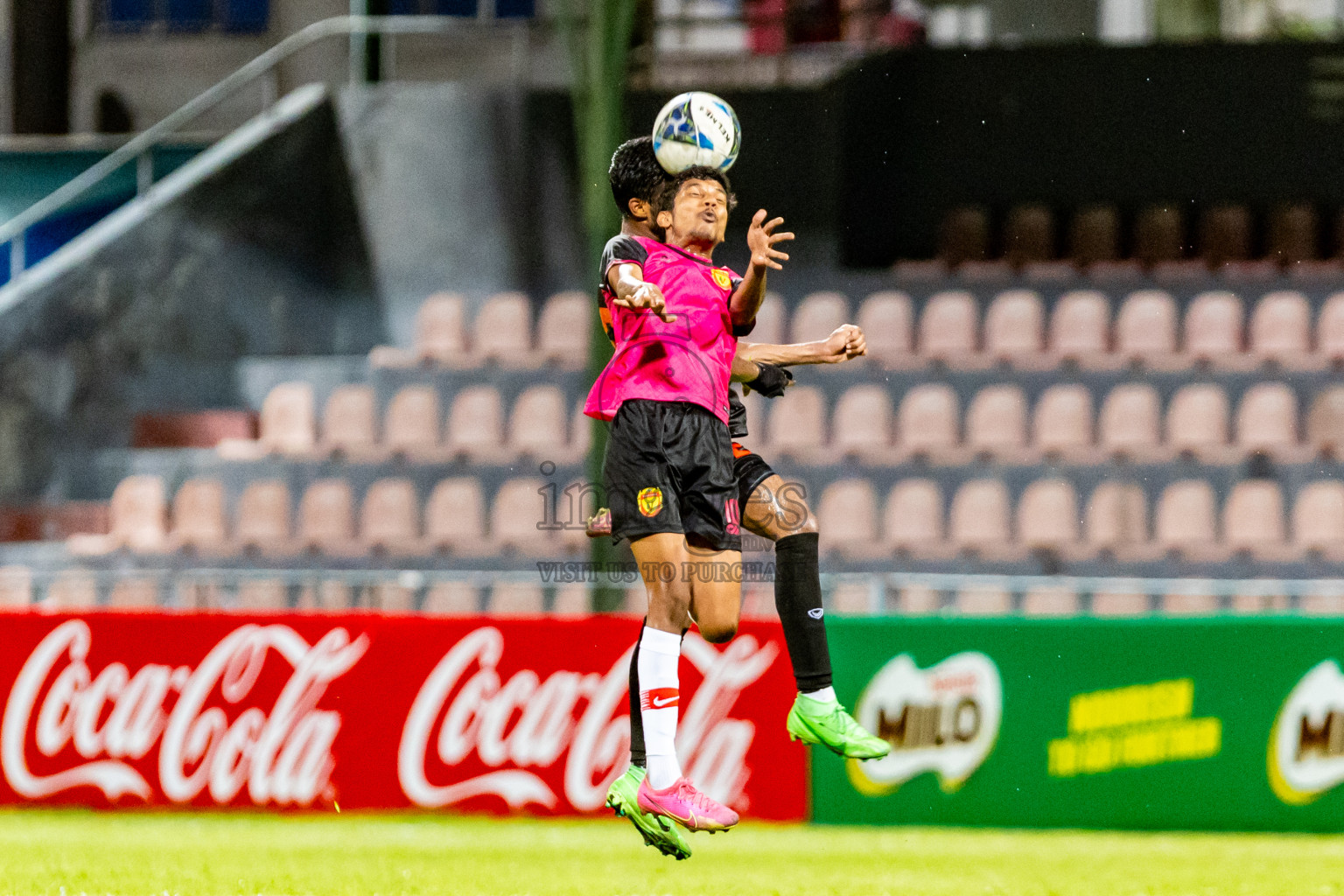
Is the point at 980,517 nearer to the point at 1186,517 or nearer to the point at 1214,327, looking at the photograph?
the point at 1186,517

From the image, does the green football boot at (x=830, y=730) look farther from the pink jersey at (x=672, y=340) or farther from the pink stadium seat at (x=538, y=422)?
the pink stadium seat at (x=538, y=422)

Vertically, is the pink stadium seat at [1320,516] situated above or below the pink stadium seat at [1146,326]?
below

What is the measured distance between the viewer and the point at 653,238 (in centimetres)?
300

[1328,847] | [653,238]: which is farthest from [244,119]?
[653,238]

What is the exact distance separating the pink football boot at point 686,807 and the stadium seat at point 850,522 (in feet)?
26.6

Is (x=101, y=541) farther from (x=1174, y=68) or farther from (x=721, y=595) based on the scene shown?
(x=721, y=595)

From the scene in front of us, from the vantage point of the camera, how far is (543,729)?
30.4 ft

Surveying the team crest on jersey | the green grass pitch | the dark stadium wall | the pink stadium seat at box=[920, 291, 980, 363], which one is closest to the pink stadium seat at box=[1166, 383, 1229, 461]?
the pink stadium seat at box=[920, 291, 980, 363]

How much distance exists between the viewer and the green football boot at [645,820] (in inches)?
115

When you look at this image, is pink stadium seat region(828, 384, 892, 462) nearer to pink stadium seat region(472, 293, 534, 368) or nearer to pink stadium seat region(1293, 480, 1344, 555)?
pink stadium seat region(472, 293, 534, 368)

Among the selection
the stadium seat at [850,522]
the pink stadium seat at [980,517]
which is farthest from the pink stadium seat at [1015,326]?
the stadium seat at [850,522]

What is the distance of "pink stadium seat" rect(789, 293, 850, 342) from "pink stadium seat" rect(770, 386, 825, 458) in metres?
0.40

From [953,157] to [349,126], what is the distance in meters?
5.56

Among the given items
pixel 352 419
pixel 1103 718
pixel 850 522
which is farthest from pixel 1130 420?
pixel 352 419
